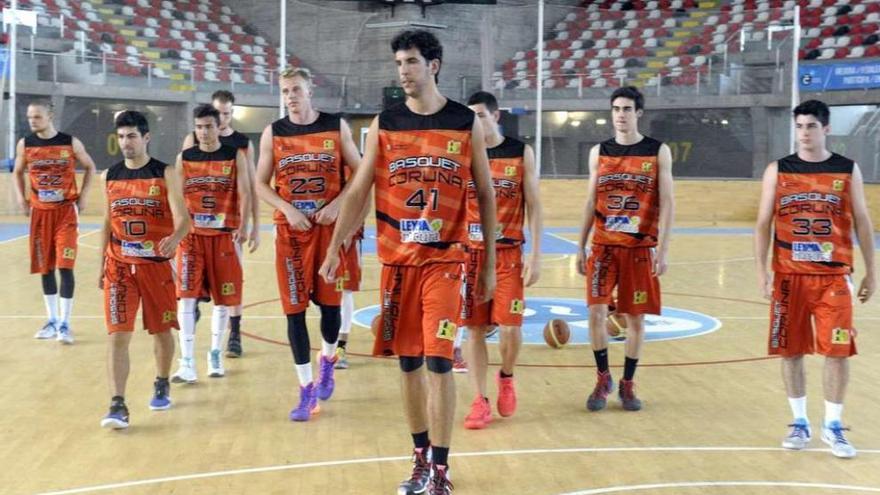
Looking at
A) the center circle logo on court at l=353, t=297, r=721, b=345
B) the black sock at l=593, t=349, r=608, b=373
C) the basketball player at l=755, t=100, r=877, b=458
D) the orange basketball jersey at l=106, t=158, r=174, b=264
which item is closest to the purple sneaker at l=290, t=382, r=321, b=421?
the orange basketball jersey at l=106, t=158, r=174, b=264

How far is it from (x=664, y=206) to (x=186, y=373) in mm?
3338

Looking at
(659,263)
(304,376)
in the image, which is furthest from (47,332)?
(659,263)

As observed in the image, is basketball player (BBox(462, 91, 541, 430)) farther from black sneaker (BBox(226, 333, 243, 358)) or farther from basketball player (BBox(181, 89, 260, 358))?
black sneaker (BBox(226, 333, 243, 358))

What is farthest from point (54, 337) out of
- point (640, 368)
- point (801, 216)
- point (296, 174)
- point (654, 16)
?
point (654, 16)

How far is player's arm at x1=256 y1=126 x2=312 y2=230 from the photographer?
6203mm

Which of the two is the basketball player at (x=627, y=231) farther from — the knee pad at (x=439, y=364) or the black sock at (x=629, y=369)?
the knee pad at (x=439, y=364)

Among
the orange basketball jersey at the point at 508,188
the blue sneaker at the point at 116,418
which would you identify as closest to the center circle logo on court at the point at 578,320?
the orange basketball jersey at the point at 508,188

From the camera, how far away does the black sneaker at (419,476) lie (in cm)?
458

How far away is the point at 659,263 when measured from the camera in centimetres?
638

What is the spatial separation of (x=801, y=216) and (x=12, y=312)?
761cm

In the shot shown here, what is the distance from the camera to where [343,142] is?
21.1 feet

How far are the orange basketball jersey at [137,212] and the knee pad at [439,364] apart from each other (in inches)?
87.8

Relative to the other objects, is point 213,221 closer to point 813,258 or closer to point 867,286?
point 813,258

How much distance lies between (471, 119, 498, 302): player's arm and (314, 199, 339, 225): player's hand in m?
1.73
